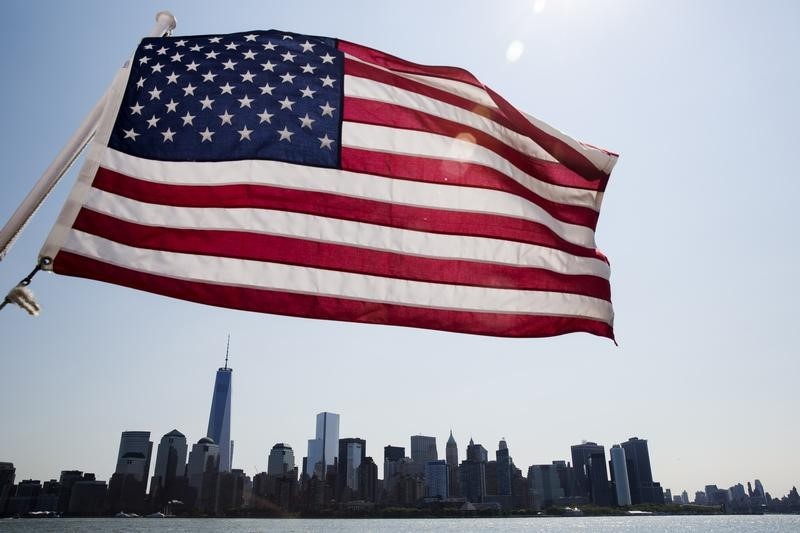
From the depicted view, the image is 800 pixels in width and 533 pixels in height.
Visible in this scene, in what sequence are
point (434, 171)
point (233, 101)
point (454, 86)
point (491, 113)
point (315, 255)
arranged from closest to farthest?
1. point (315, 255)
2. point (233, 101)
3. point (434, 171)
4. point (454, 86)
5. point (491, 113)

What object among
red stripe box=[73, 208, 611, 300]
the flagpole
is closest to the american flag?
red stripe box=[73, 208, 611, 300]

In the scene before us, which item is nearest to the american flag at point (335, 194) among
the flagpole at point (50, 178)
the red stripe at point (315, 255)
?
the red stripe at point (315, 255)

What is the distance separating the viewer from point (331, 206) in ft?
23.0

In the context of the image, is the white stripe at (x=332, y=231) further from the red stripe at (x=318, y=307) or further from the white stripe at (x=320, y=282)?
the red stripe at (x=318, y=307)

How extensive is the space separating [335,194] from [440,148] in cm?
162

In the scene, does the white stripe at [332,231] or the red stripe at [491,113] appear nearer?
the white stripe at [332,231]

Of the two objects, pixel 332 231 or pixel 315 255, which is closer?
pixel 315 255

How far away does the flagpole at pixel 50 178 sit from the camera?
16.4ft

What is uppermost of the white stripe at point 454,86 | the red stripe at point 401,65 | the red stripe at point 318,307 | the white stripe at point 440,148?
the red stripe at point 401,65

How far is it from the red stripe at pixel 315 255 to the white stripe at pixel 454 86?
7.76ft

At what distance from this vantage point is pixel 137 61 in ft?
23.2

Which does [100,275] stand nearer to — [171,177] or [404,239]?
[171,177]

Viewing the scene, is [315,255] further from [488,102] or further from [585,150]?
[585,150]

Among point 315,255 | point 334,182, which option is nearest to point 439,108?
point 334,182
